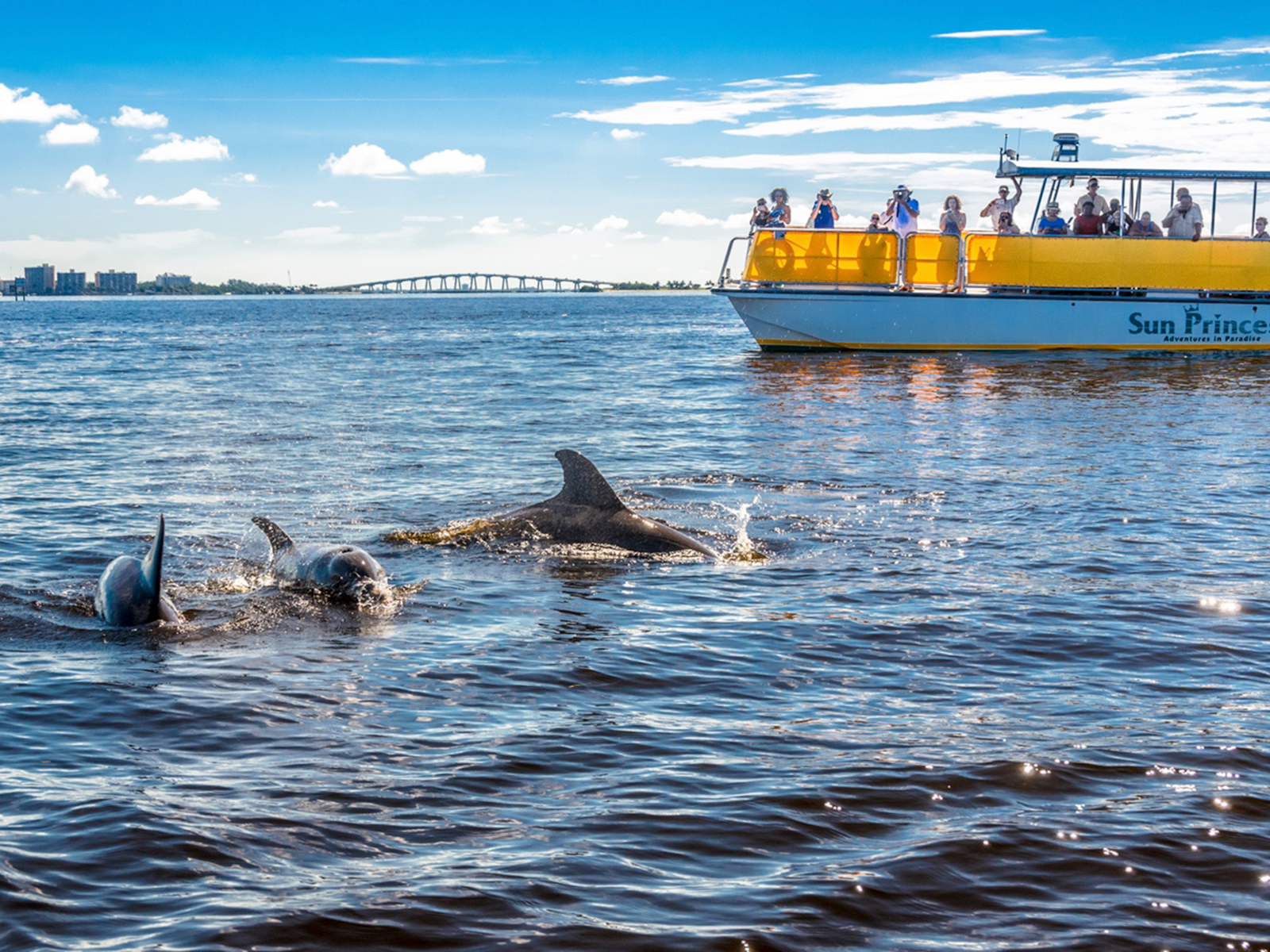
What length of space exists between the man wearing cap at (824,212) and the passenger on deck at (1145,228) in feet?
24.1

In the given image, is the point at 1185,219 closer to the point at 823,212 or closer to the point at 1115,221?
the point at 1115,221

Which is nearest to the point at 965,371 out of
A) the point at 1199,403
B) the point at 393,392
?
the point at 1199,403

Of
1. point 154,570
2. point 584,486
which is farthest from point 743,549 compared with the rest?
point 154,570

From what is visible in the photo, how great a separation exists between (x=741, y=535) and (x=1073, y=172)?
24562 mm

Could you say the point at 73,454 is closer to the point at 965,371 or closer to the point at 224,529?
the point at 224,529

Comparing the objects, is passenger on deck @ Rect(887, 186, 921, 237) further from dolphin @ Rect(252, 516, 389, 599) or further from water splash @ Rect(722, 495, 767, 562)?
dolphin @ Rect(252, 516, 389, 599)

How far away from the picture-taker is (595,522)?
1180 centimetres

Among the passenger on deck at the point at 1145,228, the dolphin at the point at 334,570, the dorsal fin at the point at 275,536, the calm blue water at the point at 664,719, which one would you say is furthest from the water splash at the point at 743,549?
the passenger on deck at the point at 1145,228

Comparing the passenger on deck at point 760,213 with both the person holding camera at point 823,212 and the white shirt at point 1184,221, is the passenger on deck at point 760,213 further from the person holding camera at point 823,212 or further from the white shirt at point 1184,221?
the white shirt at point 1184,221

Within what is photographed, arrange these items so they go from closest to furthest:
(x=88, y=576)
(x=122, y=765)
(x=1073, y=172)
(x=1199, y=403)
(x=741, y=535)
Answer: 1. (x=122, y=765)
2. (x=88, y=576)
3. (x=741, y=535)
4. (x=1199, y=403)
5. (x=1073, y=172)

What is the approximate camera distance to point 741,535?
41.1 feet

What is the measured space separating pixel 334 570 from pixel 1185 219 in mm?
28112

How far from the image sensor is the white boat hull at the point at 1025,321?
32906 mm

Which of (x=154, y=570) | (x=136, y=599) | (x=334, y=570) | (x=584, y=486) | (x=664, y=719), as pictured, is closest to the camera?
(x=664, y=719)
